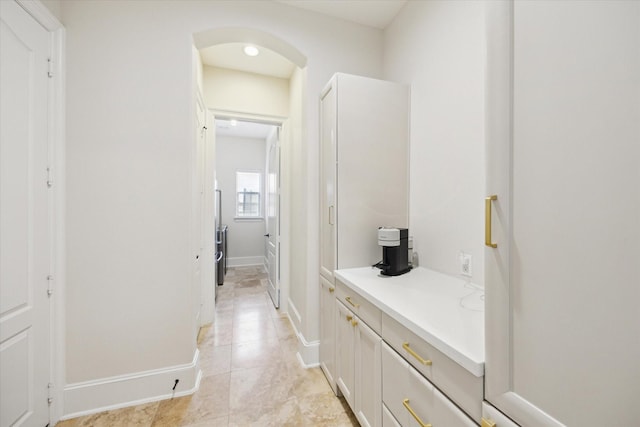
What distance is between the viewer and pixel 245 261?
20.5 feet

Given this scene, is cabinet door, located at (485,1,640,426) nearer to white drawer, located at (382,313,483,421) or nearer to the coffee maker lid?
white drawer, located at (382,313,483,421)

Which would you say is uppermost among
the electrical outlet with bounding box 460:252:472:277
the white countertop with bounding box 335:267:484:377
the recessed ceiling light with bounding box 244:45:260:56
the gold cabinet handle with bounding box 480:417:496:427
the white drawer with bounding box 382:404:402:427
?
the recessed ceiling light with bounding box 244:45:260:56

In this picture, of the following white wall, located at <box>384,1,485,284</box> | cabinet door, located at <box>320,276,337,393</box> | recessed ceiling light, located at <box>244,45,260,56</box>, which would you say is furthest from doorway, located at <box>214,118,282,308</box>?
white wall, located at <box>384,1,485,284</box>

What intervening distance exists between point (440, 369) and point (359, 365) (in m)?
0.69

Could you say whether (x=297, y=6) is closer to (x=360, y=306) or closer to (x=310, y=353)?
(x=360, y=306)

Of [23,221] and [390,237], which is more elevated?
[23,221]

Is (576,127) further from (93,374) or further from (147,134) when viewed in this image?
(93,374)

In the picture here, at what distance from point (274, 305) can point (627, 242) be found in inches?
140

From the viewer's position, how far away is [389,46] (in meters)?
2.34

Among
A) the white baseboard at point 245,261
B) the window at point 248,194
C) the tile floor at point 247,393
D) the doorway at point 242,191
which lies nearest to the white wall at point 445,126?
the tile floor at point 247,393

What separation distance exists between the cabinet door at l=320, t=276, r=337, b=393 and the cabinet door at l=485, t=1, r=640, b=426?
4.11ft

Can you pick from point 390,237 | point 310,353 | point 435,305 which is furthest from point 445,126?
point 310,353

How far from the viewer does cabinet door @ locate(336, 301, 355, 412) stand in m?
1.58

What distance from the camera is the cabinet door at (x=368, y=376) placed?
51.3 inches
